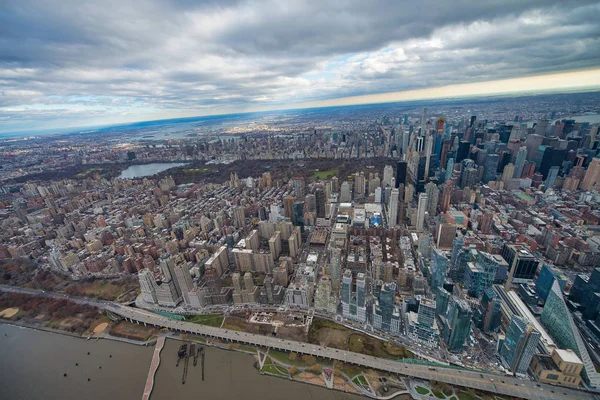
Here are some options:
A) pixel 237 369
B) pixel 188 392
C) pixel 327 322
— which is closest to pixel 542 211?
pixel 327 322

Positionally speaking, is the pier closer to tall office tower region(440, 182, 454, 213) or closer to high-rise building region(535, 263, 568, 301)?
high-rise building region(535, 263, 568, 301)

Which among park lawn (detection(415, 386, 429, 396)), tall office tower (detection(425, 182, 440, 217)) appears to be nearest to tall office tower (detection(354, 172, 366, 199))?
tall office tower (detection(425, 182, 440, 217))

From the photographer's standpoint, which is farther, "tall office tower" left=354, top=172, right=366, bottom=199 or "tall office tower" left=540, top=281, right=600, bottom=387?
"tall office tower" left=354, top=172, right=366, bottom=199

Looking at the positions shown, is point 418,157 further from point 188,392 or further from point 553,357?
point 188,392

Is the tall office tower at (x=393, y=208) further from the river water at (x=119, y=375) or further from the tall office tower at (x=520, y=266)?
the river water at (x=119, y=375)

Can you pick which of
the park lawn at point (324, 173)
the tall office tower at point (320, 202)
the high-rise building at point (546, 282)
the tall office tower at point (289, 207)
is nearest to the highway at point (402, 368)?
the high-rise building at point (546, 282)

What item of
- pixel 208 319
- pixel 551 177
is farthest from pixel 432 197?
pixel 208 319
